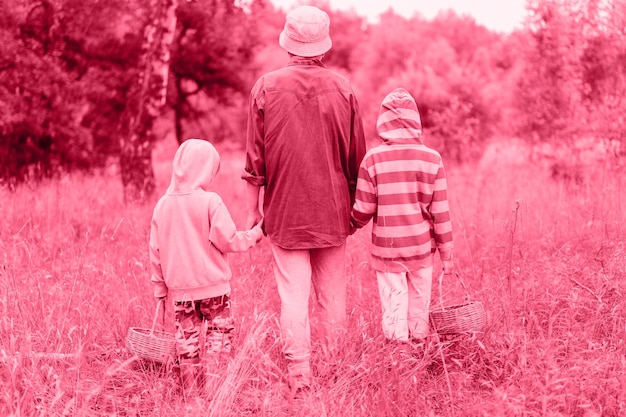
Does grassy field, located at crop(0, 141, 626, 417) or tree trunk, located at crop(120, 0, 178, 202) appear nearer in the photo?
grassy field, located at crop(0, 141, 626, 417)

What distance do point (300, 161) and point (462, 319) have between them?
1.29 m

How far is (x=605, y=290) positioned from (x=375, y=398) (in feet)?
6.64

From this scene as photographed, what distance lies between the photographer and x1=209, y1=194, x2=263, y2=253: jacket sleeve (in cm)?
358

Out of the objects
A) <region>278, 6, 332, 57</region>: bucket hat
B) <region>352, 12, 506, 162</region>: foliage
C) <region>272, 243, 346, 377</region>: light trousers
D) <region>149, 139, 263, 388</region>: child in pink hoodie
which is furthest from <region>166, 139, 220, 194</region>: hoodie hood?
<region>352, 12, 506, 162</region>: foliage

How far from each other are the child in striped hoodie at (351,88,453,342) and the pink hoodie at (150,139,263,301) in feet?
2.59

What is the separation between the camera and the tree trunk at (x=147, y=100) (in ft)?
30.0

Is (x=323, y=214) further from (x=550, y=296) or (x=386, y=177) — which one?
(x=550, y=296)

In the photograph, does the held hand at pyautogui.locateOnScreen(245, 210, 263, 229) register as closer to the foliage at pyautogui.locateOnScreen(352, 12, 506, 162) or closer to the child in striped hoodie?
the child in striped hoodie

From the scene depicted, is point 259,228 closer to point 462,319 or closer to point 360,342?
point 360,342

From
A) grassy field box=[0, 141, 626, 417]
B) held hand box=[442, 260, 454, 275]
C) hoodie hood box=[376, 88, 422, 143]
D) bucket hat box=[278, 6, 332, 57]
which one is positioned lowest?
grassy field box=[0, 141, 626, 417]

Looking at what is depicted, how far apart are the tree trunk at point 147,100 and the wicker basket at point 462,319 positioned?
6085 mm

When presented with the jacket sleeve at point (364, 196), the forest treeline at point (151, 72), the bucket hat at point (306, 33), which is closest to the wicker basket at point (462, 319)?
the jacket sleeve at point (364, 196)

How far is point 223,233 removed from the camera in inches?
141

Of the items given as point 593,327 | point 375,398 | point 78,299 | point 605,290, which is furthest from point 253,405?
point 605,290
